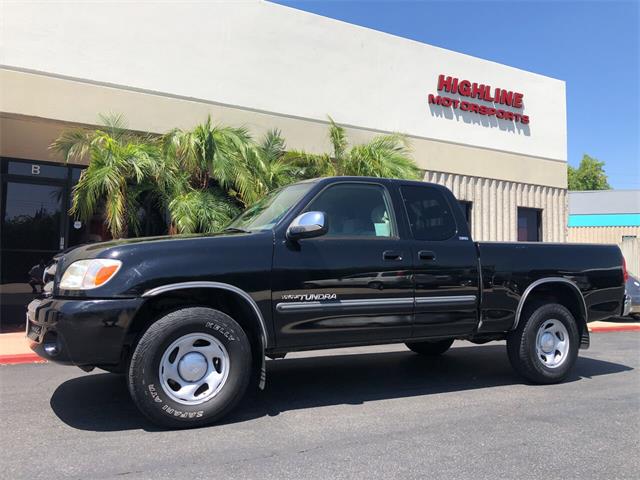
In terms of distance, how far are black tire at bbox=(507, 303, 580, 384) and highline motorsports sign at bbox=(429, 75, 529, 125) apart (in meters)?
10.6

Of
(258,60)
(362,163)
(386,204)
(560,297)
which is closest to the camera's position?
(386,204)

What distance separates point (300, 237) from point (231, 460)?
5.95 ft

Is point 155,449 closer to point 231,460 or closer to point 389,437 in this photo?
point 231,460

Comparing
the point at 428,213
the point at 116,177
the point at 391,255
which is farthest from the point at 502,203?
the point at 391,255

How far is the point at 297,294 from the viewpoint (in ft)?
15.2

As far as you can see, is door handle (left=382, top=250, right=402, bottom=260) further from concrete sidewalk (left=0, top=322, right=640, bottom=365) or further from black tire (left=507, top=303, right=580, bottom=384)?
concrete sidewalk (left=0, top=322, right=640, bottom=365)

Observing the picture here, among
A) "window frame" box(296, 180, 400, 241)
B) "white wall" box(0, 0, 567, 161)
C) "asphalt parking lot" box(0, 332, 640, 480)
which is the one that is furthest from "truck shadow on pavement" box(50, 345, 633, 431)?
"white wall" box(0, 0, 567, 161)

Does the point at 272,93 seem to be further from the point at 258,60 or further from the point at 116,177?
the point at 116,177

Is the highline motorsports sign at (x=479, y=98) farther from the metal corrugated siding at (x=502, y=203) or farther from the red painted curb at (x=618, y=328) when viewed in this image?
the red painted curb at (x=618, y=328)

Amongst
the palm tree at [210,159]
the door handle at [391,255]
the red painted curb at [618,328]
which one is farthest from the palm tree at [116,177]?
the red painted curb at [618,328]

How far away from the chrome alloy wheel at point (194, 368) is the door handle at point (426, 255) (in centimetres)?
202

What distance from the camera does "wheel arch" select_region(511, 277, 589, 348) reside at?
19.1 ft

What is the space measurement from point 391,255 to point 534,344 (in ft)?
6.82

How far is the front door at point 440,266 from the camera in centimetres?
520
